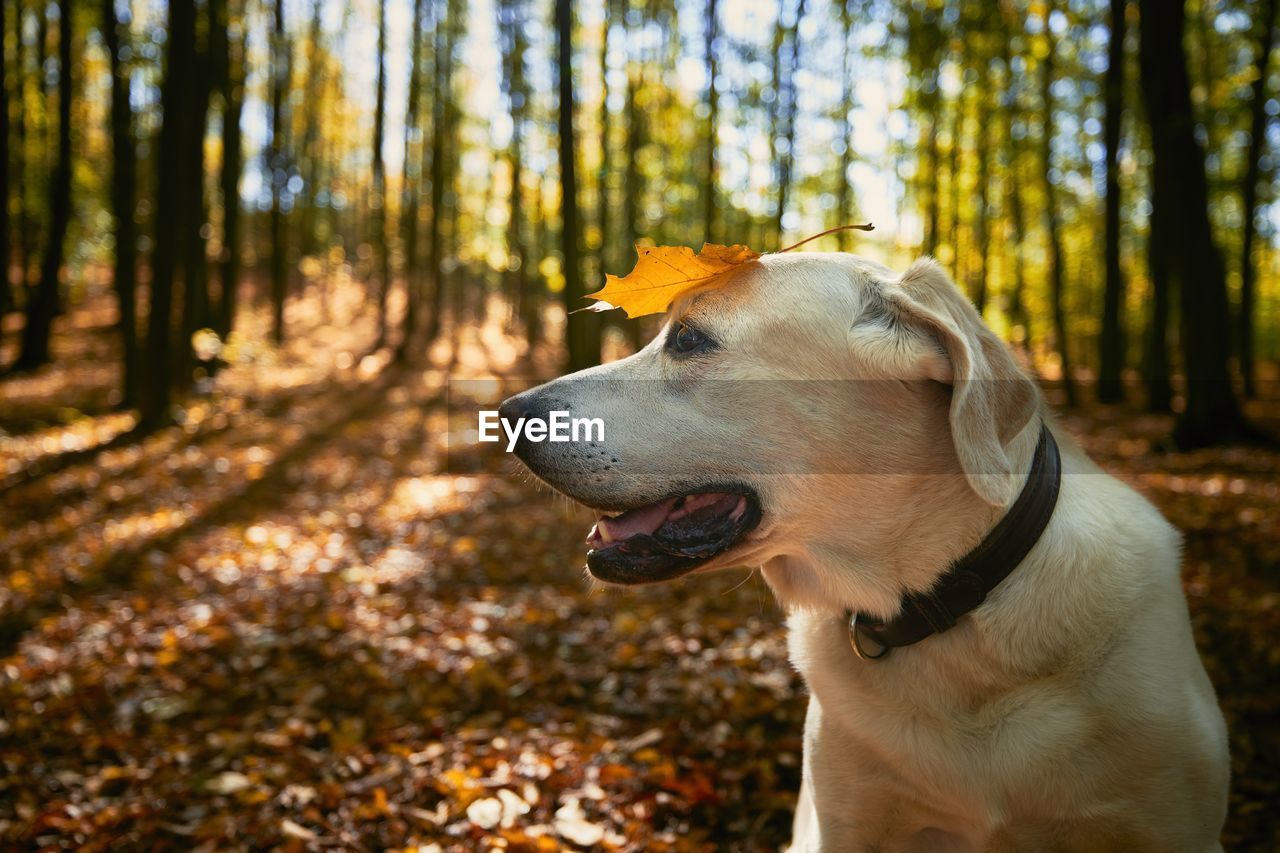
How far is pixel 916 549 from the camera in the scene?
2156 millimetres

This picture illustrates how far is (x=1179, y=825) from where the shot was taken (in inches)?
78.7

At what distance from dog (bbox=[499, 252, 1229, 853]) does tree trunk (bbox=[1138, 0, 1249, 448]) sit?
9392 millimetres

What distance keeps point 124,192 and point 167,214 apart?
1.78 metres

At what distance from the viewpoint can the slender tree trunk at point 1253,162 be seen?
1169 cm

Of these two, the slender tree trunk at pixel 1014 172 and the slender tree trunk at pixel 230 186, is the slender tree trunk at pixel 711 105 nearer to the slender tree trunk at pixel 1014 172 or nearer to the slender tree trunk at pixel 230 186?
the slender tree trunk at pixel 1014 172

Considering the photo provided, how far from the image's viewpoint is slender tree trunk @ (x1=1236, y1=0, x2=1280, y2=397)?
11.7 m

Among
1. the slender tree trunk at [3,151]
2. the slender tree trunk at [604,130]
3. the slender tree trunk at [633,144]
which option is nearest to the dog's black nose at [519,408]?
the slender tree trunk at [3,151]

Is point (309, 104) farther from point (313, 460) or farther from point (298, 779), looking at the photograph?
point (298, 779)

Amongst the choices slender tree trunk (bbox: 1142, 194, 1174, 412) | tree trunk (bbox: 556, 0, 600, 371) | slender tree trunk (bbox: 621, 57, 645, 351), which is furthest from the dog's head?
slender tree trunk (bbox: 621, 57, 645, 351)

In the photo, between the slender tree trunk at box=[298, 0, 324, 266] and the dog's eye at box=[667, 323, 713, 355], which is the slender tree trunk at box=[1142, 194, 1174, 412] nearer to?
Result: the dog's eye at box=[667, 323, 713, 355]

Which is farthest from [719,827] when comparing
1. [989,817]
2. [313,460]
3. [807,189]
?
[807,189]

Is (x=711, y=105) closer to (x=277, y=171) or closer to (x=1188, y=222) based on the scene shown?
(x=1188, y=222)

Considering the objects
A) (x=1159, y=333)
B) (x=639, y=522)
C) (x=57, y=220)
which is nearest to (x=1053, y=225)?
(x=1159, y=333)

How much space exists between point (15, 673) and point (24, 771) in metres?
1.38
